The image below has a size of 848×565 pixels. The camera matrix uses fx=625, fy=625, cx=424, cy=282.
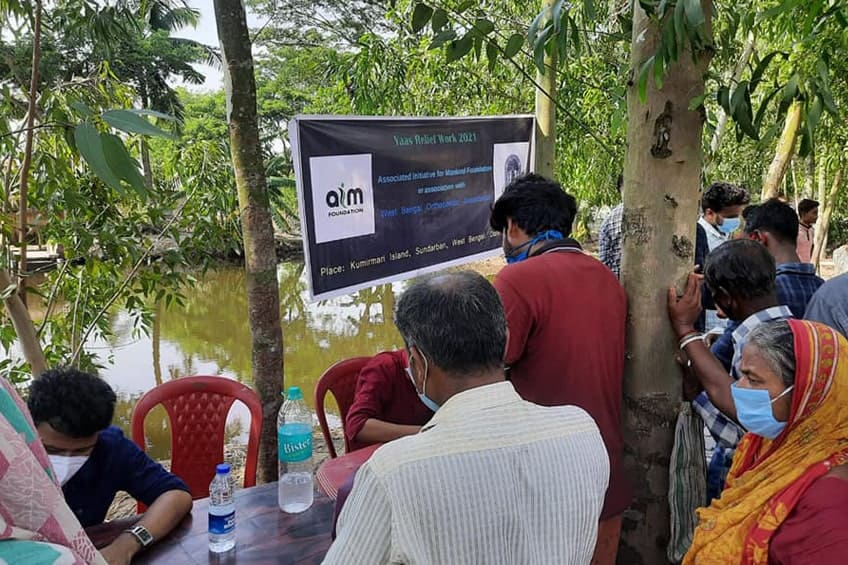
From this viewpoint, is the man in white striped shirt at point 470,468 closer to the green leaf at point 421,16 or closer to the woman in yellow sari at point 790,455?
the woman in yellow sari at point 790,455

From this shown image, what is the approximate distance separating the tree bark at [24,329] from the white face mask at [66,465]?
1.03 meters

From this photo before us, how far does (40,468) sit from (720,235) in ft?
14.8

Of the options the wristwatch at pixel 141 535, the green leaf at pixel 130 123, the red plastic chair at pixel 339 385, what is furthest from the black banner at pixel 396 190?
the green leaf at pixel 130 123

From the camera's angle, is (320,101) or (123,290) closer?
(123,290)

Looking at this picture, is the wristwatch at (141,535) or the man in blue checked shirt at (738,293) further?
the man in blue checked shirt at (738,293)

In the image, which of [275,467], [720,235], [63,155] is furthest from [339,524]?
[720,235]

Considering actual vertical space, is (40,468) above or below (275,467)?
above

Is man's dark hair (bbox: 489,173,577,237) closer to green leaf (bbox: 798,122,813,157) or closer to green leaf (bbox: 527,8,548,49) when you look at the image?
green leaf (bbox: 527,8,548,49)

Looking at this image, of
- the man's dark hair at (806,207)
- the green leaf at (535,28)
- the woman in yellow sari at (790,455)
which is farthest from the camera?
the man's dark hair at (806,207)

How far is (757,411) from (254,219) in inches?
83.9

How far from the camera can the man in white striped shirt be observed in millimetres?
901

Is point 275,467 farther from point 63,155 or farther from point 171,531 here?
point 63,155

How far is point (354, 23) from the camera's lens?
19906 mm

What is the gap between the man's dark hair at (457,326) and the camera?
105 cm
